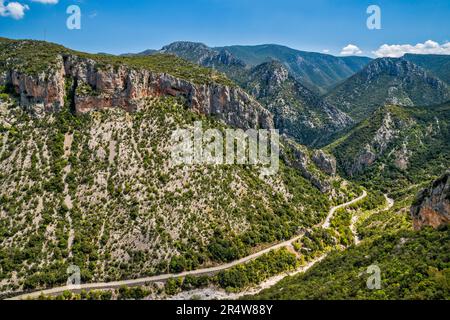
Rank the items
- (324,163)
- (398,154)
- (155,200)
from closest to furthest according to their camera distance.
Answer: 1. (155,200)
2. (324,163)
3. (398,154)

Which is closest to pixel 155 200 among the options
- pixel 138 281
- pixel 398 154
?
pixel 138 281

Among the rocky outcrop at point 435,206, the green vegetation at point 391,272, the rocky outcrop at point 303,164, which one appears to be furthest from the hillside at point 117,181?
the rocky outcrop at point 435,206

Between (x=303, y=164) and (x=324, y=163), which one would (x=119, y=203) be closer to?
(x=303, y=164)

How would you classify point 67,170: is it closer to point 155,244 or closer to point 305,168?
point 155,244

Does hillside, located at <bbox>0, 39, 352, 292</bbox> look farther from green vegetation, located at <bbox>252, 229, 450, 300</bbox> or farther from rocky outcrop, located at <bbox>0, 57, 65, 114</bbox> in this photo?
green vegetation, located at <bbox>252, 229, 450, 300</bbox>

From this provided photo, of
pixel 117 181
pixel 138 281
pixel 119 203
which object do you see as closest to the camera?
pixel 138 281

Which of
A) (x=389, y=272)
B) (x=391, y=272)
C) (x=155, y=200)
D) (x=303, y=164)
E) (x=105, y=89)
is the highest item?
(x=105, y=89)
